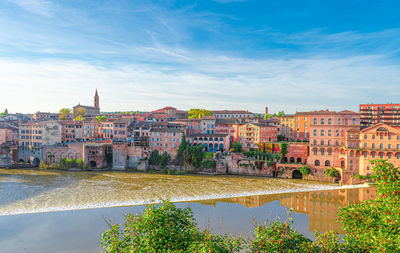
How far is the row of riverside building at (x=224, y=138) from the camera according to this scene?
4559 centimetres

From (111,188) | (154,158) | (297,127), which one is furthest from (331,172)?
(111,188)

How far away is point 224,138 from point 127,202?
32.3m

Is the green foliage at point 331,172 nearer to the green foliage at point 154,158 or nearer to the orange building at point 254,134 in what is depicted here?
the orange building at point 254,134

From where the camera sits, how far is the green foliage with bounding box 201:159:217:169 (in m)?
55.1

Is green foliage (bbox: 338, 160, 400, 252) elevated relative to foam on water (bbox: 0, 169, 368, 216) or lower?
elevated

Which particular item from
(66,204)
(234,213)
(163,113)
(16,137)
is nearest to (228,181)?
(234,213)

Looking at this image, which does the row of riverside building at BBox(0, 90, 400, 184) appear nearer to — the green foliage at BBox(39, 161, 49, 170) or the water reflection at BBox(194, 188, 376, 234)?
the green foliage at BBox(39, 161, 49, 170)

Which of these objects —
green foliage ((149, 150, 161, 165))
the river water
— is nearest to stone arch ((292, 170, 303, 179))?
the river water

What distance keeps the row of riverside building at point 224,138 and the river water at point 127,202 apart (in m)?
7.03

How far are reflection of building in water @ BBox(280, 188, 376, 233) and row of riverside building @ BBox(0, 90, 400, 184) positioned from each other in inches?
240

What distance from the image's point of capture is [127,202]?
34.3 meters

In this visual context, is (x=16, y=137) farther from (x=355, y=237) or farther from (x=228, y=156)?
(x=355, y=237)

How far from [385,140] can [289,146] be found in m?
17.3

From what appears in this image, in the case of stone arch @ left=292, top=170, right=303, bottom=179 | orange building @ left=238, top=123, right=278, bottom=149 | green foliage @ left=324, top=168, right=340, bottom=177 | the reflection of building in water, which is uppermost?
orange building @ left=238, top=123, right=278, bottom=149
